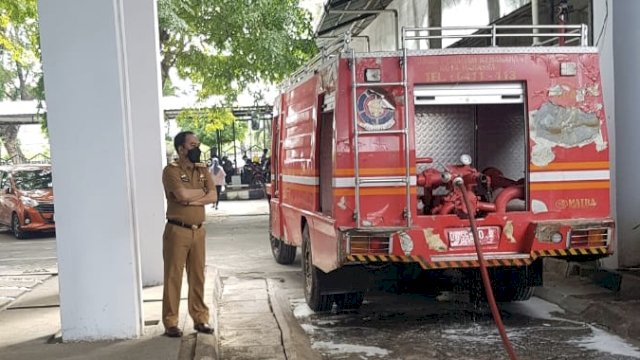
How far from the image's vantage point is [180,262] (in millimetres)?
6016

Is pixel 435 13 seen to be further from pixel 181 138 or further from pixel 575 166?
pixel 181 138

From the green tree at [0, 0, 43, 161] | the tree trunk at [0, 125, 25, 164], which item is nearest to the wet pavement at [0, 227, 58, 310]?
the green tree at [0, 0, 43, 161]

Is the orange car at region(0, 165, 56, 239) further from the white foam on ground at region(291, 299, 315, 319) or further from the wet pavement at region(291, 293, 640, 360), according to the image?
the wet pavement at region(291, 293, 640, 360)

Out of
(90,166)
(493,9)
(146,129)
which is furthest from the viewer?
(493,9)

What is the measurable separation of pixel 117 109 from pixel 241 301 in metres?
3.62

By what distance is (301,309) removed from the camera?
796 cm

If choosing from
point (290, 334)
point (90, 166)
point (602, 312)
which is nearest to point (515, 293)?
point (602, 312)

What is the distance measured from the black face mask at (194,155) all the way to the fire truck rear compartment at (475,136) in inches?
97.1

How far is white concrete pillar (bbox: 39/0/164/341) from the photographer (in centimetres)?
557

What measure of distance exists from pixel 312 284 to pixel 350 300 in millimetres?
460

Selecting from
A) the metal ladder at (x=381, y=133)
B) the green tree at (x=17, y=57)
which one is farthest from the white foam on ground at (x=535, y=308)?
the green tree at (x=17, y=57)

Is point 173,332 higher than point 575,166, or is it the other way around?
point 575,166

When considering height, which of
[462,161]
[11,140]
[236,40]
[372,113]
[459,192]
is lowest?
[459,192]

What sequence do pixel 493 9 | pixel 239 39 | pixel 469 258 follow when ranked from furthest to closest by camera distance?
pixel 239 39
pixel 493 9
pixel 469 258
